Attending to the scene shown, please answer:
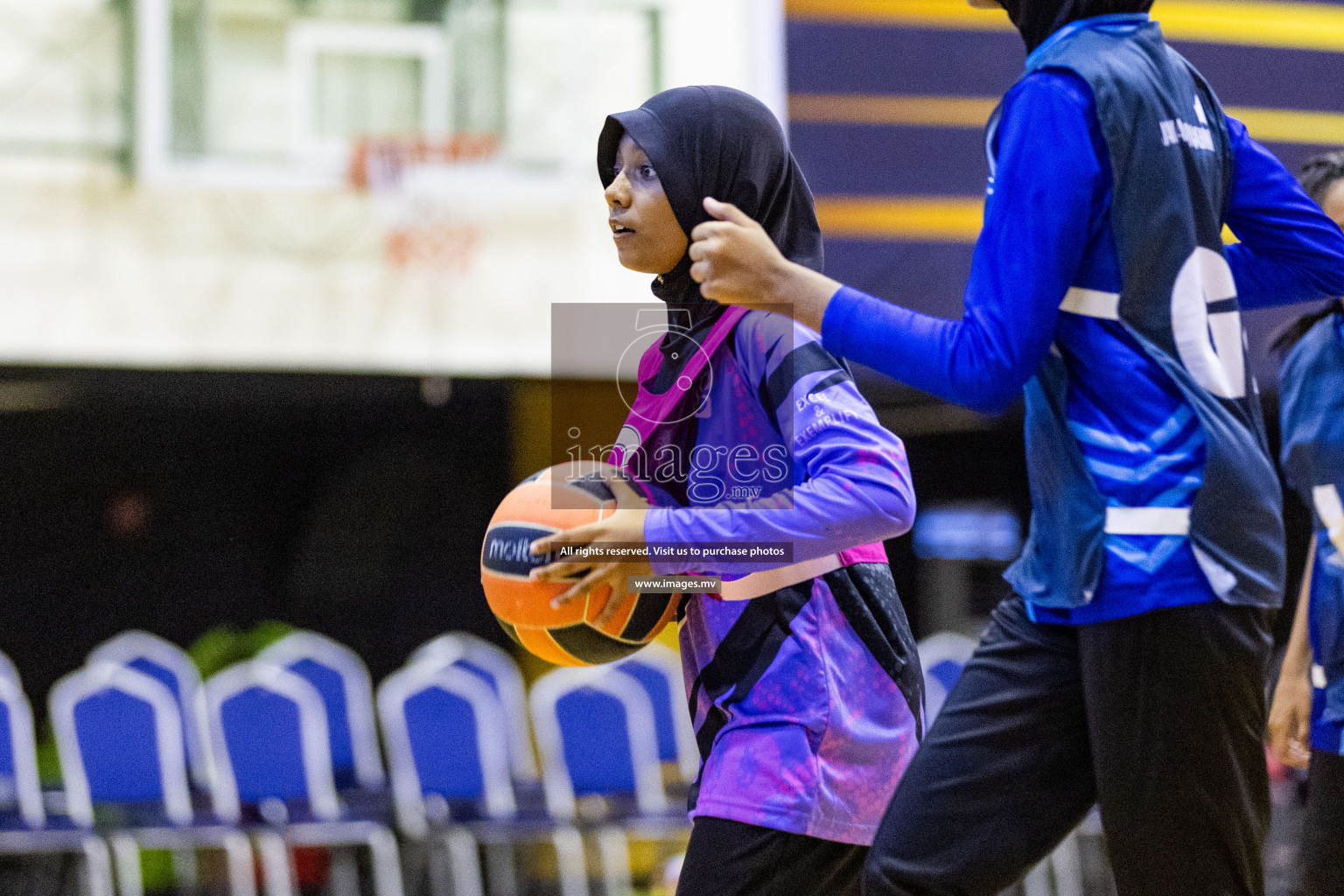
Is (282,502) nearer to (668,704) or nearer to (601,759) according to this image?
(668,704)

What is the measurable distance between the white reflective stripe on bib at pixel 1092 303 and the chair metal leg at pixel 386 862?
4.48 metres

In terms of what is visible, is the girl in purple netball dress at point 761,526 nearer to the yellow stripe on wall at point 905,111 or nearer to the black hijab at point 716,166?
the black hijab at point 716,166

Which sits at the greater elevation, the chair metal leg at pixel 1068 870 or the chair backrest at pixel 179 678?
the chair backrest at pixel 179 678

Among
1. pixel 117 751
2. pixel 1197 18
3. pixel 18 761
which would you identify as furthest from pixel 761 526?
pixel 1197 18

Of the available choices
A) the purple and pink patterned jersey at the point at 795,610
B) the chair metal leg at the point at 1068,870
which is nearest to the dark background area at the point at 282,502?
the chair metal leg at the point at 1068,870

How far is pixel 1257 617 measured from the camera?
149cm

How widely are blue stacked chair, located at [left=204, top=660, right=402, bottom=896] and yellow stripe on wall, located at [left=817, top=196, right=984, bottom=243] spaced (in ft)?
10.5

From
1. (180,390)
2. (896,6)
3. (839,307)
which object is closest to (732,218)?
(839,307)

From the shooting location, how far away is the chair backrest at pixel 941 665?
5.80 metres

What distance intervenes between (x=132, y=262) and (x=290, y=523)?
2.15m

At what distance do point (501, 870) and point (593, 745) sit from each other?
72cm

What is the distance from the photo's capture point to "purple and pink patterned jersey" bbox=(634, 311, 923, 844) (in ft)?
5.74

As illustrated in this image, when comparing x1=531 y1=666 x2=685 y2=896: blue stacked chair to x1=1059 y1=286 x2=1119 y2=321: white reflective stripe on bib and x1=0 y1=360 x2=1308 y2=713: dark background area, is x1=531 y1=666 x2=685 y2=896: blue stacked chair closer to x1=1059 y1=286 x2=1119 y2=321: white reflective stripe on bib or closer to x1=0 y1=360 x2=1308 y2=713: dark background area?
x1=0 y1=360 x2=1308 y2=713: dark background area

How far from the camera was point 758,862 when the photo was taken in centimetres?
180
